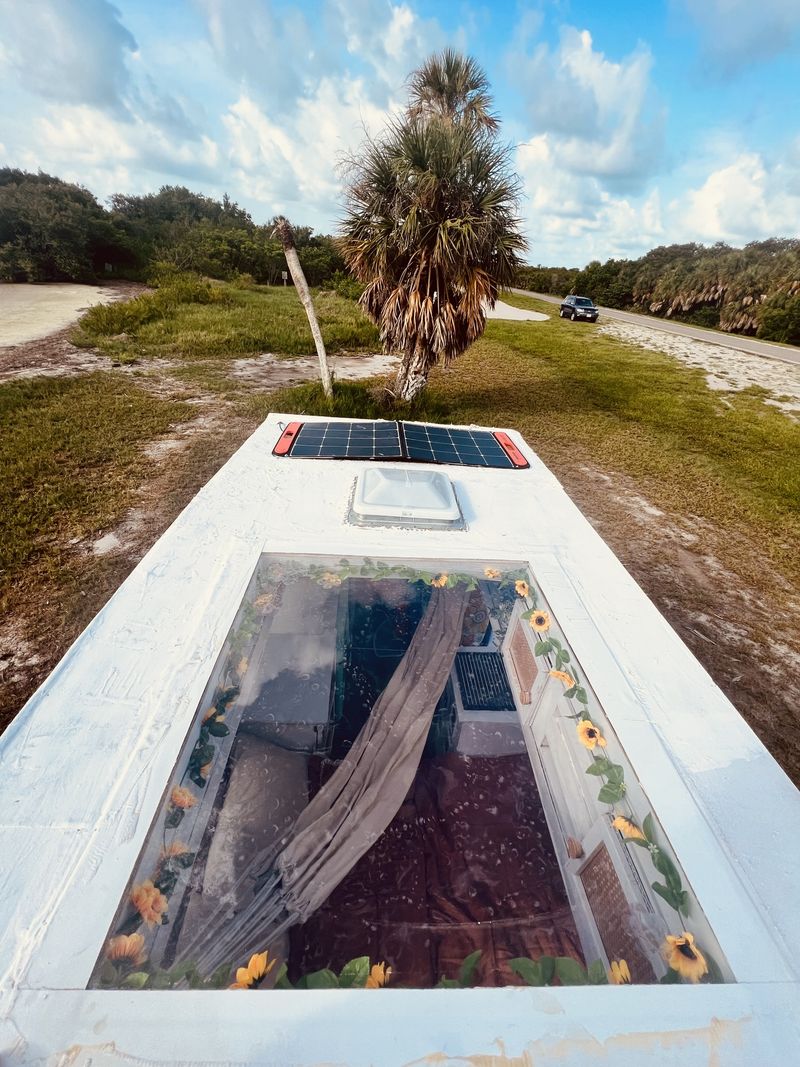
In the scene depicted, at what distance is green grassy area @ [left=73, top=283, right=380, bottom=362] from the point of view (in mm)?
12898

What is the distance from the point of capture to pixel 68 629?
398 centimetres

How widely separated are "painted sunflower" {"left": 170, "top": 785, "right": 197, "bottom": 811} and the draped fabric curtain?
34 centimetres

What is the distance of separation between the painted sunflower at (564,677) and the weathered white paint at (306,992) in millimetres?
109

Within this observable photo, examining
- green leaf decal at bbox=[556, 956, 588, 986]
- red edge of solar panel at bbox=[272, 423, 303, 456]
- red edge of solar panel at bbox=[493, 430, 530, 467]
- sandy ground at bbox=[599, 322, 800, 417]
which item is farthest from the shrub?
green leaf decal at bbox=[556, 956, 588, 986]

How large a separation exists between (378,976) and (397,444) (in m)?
3.13

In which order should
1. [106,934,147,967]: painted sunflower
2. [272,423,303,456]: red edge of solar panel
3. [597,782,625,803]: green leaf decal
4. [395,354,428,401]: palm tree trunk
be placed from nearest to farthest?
[106,934,147,967]: painted sunflower, [597,782,625,803]: green leaf decal, [272,423,303,456]: red edge of solar panel, [395,354,428,401]: palm tree trunk

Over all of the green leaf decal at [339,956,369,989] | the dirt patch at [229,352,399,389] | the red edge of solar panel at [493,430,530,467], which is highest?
the red edge of solar panel at [493,430,530,467]

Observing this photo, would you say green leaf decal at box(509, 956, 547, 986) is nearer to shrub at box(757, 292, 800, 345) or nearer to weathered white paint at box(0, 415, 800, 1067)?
weathered white paint at box(0, 415, 800, 1067)

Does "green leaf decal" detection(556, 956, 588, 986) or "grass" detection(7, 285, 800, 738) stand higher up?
"green leaf decal" detection(556, 956, 588, 986)

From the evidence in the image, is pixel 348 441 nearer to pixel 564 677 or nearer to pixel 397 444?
pixel 397 444

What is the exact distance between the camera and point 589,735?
182 cm

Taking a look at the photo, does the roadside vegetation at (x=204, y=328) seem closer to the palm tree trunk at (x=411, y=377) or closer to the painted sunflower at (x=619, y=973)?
the palm tree trunk at (x=411, y=377)

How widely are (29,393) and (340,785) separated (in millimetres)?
10245

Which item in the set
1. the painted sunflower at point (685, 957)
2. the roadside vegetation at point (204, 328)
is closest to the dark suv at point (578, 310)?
the roadside vegetation at point (204, 328)
